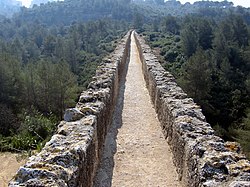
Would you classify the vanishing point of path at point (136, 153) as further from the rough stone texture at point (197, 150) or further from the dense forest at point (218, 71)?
the dense forest at point (218, 71)

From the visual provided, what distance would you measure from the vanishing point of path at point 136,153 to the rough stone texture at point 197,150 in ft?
0.85

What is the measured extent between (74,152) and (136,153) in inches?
106

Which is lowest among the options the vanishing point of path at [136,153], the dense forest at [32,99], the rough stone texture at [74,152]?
the dense forest at [32,99]

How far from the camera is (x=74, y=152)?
18.2 ft

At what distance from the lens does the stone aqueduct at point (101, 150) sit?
4.89 m

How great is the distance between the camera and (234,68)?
1924 inches

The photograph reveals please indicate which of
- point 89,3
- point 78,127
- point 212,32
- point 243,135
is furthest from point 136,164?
point 89,3

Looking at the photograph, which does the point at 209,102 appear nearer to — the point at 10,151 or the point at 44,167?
the point at 10,151

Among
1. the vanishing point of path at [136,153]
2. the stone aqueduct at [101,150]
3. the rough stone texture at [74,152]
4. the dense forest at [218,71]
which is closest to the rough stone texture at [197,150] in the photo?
the stone aqueduct at [101,150]

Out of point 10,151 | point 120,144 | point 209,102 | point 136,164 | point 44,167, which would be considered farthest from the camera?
point 209,102

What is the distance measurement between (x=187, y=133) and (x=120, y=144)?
2.17 metres

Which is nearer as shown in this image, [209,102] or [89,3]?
[209,102]

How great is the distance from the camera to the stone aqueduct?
16.0 ft

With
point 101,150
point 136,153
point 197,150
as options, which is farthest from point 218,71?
point 197,150
